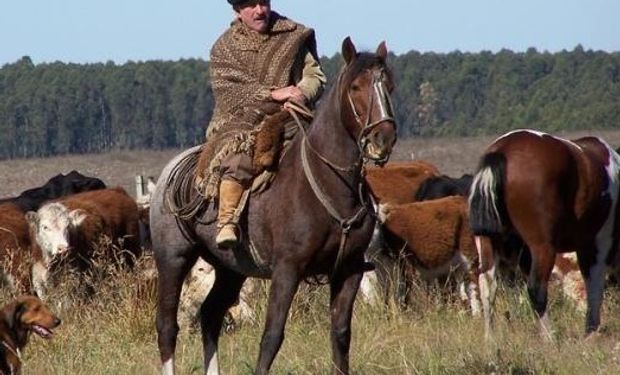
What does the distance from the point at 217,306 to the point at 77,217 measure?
25.3ft

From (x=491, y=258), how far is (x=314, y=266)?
422 centimetres

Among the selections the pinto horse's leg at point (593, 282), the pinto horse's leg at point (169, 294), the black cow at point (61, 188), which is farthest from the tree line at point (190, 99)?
the pinto horse's leg at point (169, 294)

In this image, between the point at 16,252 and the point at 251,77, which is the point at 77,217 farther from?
the point at 251,77

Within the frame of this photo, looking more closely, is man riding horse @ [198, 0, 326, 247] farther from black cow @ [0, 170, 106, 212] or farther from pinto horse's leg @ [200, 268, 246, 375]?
black cow @ [0, 170, 106, 212]

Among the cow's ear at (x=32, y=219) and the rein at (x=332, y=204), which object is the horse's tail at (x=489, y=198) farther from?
the cow's ear at (x=32, y=219)

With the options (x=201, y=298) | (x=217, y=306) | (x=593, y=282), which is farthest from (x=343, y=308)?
(x=201, y=298)

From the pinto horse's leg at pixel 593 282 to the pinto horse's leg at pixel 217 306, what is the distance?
3576 millimetres

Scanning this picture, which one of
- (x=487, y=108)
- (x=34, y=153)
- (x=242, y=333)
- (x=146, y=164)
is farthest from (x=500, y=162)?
(x=487, y=108)

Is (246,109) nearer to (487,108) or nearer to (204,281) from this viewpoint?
(204,281)

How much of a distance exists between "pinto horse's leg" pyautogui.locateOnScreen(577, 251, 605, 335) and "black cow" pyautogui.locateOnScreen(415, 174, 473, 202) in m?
6.50

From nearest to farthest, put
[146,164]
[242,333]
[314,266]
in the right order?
[314,266]
[242,333]
[146,164]

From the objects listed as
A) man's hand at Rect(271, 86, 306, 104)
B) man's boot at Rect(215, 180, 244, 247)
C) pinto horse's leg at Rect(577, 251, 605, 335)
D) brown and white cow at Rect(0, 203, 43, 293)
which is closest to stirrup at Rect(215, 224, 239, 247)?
man's boot at Rect(215, 180, 244, 247)

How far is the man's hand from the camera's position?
10875 mm

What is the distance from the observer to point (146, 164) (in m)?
73.6
